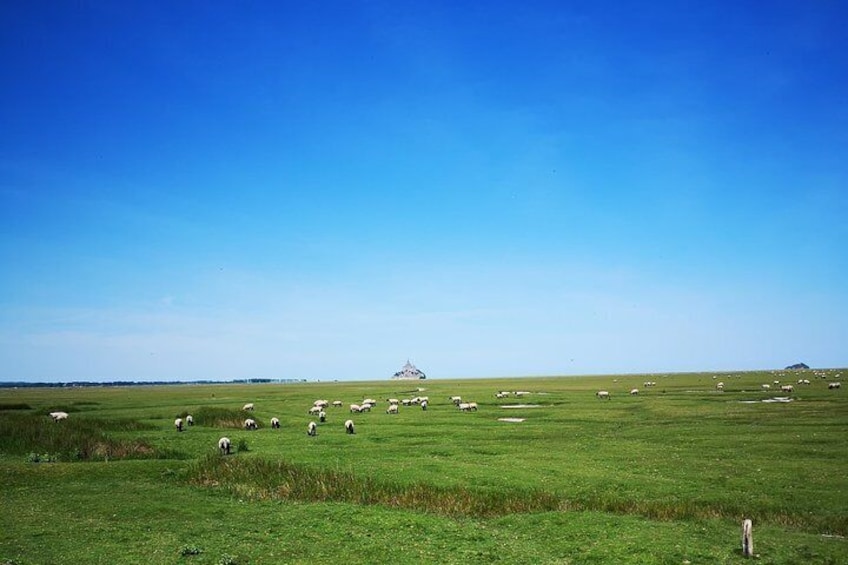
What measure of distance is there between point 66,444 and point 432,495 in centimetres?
3199

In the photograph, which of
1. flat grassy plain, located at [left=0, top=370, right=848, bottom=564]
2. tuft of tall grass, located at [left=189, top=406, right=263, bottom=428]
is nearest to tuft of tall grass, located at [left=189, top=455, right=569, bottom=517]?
flat grassy plain, located at [left=0, top=370, right=848, bottom=564]

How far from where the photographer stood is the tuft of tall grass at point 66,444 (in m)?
40.0

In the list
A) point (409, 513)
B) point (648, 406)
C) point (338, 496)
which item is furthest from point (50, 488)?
point (648, 406)

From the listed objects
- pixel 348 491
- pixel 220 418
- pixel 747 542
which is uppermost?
pixel 747 542

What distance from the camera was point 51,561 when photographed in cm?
1856

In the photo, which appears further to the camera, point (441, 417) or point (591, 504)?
point (441, 417)

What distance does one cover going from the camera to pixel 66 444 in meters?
42.2

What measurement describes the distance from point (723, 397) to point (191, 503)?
79.8 metres

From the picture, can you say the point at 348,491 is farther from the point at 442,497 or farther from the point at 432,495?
the point at 442,497

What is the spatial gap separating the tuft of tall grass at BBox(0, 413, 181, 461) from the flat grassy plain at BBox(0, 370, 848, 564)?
158mm

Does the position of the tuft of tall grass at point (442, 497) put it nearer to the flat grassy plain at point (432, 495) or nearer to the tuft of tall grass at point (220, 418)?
the flat grassy plain at point (432, 495)

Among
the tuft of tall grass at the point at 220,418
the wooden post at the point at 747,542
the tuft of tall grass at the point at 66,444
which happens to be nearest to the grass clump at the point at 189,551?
the wooden post at the point at 747,542

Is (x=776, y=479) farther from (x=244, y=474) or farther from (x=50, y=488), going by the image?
(x=50, y=488)

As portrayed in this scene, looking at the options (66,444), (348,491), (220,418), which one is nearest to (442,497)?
(348,491)
